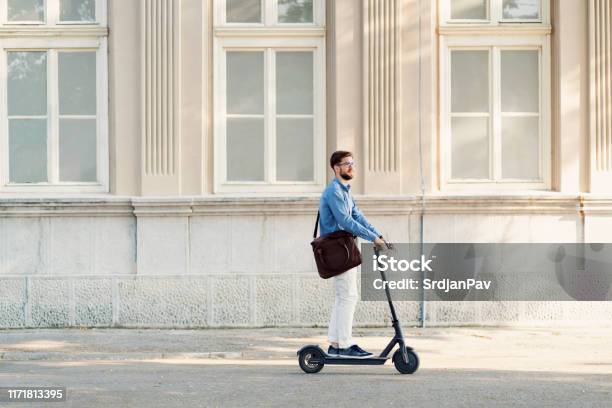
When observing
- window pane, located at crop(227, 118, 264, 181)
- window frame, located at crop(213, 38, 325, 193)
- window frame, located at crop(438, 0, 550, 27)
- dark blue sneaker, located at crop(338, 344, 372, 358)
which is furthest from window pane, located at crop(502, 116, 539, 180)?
dark blue sneaker, located at crop(338, 344, 372, 358)

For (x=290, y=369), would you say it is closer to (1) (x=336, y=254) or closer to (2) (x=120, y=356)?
(1) (x=336, y=254)

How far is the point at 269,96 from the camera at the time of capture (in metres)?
16.5

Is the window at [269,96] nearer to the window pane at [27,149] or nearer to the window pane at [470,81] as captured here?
the window pane at [470,81]

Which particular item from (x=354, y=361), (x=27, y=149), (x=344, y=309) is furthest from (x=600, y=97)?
(x=27, y=149)

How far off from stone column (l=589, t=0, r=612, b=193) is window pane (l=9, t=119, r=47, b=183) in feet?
23.4

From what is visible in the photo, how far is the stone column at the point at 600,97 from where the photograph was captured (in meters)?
16.0

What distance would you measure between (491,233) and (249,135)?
11.1 feet

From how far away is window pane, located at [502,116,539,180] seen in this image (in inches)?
651

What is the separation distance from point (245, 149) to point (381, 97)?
1934 mm

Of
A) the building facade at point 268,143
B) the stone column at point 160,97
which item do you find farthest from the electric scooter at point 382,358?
the stone column at point 160,97

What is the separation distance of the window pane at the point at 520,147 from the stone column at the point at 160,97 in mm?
4312

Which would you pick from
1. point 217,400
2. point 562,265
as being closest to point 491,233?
point 562,265

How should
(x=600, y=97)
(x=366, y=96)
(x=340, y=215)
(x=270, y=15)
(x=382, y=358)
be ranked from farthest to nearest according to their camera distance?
(x=270, y=15), (x=600, y=97), (x=366, y=96), (x=340, y=215), (x=382, y=358)

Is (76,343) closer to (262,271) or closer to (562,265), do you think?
(262,271)
